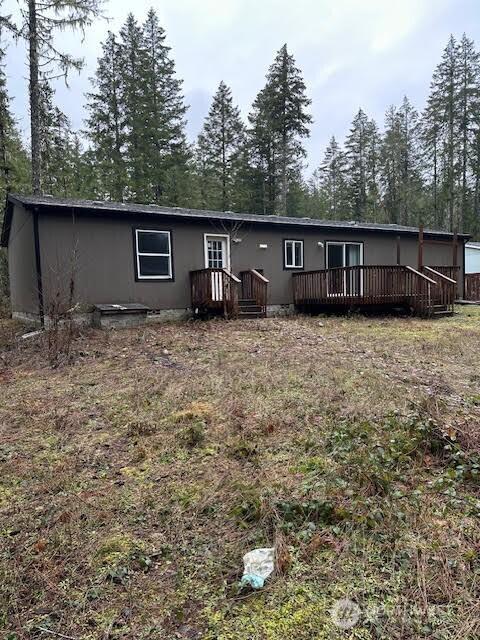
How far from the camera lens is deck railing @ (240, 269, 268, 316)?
11406 millimetres

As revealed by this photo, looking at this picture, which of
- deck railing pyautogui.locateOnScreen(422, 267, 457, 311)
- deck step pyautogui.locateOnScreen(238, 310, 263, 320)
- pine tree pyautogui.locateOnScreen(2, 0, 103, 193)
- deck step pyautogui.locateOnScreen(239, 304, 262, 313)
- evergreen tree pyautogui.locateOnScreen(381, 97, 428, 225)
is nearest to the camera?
deck step pyautogui.locateOnScreen(238, 310, 263, 320)

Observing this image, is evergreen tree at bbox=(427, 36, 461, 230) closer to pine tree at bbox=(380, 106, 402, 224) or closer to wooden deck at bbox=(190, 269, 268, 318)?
pine tree at bbox=(380, 106, 402, 224)

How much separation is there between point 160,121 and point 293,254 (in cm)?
1451

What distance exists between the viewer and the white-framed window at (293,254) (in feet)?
43.6


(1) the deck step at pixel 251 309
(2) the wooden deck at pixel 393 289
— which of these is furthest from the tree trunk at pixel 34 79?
(2) the wooden deck at pixel 393 289

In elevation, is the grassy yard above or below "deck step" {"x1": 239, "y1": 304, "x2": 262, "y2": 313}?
below

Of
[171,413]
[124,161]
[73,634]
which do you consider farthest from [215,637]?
[124,161]

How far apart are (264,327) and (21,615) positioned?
26.2ft

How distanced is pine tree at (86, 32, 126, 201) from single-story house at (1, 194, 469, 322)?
8.78m

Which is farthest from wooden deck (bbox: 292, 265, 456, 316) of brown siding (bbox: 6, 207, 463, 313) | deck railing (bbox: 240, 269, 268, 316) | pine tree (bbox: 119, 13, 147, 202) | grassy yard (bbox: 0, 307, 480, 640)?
pine tree (bbox: 119, 13, 147, 202)

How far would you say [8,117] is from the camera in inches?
707

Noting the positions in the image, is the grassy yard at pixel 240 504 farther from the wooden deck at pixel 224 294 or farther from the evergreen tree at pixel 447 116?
the evergreen tree at pixel 447 116

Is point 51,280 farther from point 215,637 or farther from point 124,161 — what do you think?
point 124,161

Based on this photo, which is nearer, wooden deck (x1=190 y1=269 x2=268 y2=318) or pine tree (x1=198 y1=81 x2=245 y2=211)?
wooden deck (x1=190 y1=269 x2=268 y2=318)
